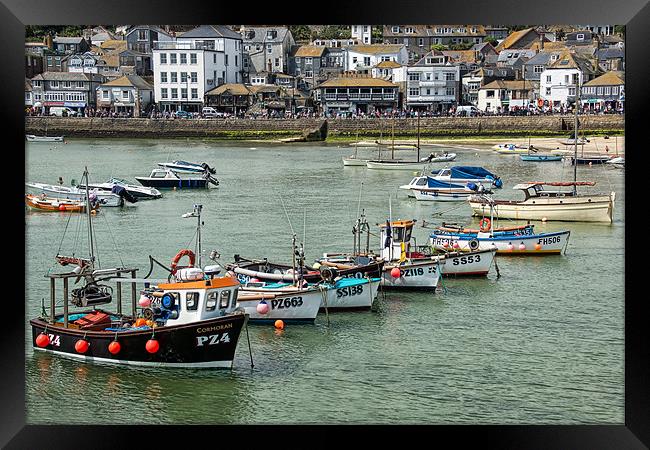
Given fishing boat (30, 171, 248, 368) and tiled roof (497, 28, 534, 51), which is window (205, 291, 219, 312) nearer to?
fishing boat (30, 171, 248, 368)

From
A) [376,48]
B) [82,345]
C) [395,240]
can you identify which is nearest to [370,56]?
[376,48]

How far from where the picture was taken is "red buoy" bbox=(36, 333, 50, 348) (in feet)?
25.1

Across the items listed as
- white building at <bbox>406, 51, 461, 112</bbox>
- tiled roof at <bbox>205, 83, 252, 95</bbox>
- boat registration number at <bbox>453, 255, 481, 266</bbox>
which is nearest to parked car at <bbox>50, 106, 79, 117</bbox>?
tiled roof at <bbox>205, 83, 252, 95</bbox>

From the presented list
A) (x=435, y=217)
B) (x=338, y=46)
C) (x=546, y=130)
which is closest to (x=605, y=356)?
(x=435, y=217)

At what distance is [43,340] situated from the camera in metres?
7.65

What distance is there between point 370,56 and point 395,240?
Result: 1227 inches

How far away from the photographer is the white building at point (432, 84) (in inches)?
1503

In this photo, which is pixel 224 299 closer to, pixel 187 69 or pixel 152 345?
pixel 152 345

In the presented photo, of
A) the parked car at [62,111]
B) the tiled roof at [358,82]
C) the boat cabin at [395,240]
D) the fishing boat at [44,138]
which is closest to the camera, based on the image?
the boat cabin at [395,240]

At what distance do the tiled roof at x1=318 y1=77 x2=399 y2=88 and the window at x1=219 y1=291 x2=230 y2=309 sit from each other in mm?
31691

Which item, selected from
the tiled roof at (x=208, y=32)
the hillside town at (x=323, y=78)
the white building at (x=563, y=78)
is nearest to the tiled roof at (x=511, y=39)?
the hillside town at (x=323, y=78)

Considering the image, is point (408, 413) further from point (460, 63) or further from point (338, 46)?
point (338, 46)

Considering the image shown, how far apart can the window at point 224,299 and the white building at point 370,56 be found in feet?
111

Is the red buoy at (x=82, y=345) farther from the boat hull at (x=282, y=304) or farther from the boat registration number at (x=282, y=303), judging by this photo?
the boat registration number at (x=282, y=303)
